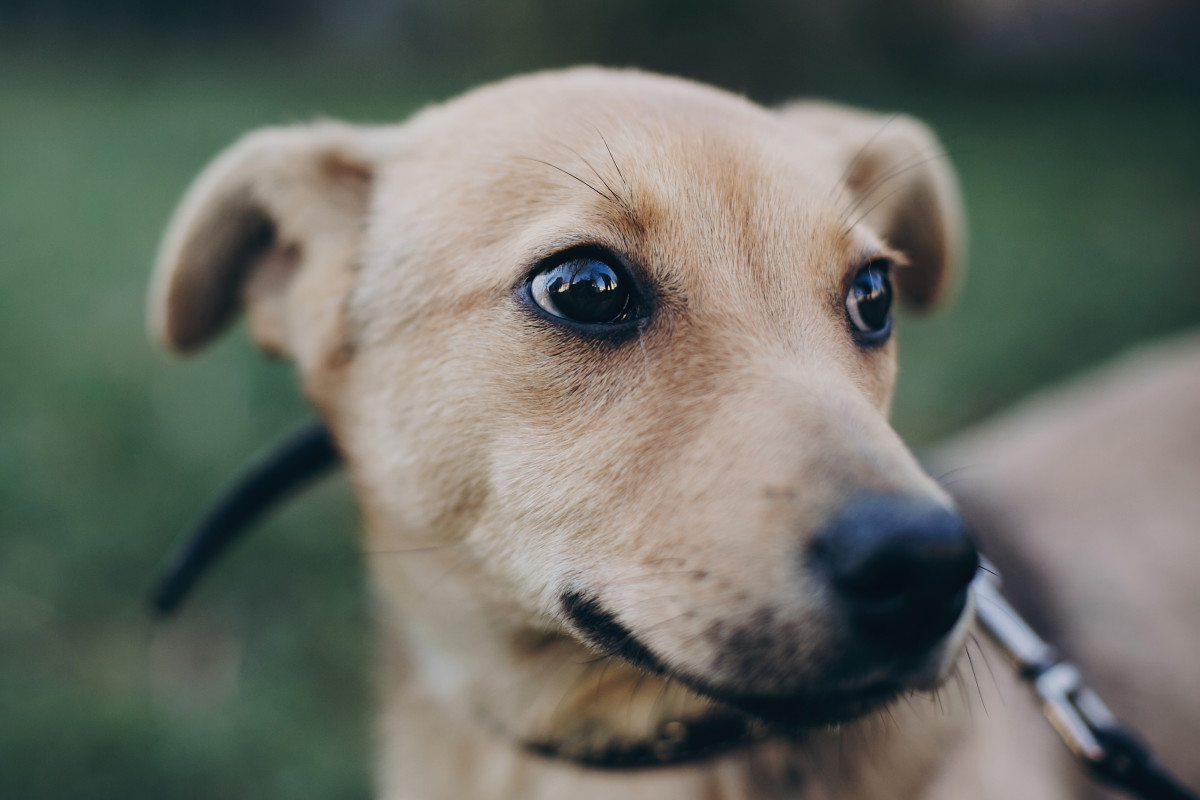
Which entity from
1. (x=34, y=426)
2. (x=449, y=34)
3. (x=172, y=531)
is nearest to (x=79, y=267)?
(x=34, y=426)

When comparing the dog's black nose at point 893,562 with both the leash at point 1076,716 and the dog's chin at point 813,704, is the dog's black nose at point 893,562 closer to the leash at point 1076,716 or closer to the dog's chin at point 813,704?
the dog's chin at point 813,704

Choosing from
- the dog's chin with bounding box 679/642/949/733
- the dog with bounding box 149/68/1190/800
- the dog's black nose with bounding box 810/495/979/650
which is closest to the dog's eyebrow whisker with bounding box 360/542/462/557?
the dog with bounding box 149/68/1190/800

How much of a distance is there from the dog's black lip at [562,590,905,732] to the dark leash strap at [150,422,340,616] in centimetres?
112

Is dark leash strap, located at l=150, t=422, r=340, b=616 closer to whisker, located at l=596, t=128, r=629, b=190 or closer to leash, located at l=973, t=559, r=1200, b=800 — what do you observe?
whisker, located at l=596, t=128, r=629, b=190

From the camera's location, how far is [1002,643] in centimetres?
209

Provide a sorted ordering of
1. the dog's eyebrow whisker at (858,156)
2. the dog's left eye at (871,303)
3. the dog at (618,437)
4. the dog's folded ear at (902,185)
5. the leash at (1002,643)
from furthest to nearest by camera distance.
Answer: the dog's folded ear at (902,185)
the dog's eyebrow whisker at (858,156)
the dog's left eye at (871,303)
the leash at (1002,643)
the dog at (618,437)

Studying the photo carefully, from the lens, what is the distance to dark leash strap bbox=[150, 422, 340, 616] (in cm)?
240

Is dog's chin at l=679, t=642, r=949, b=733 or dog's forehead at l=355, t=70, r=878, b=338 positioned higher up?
dog's forehead at l=355, t=70, r=878, b=338

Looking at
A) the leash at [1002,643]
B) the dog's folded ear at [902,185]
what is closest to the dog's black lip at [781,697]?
the leash at [1002,643]

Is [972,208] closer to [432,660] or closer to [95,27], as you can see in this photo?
[432,660]

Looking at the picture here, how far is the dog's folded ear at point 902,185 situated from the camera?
8.23ft

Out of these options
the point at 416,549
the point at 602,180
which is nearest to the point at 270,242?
the point at 416,549

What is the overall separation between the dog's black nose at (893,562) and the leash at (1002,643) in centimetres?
62

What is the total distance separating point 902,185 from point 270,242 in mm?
1923
